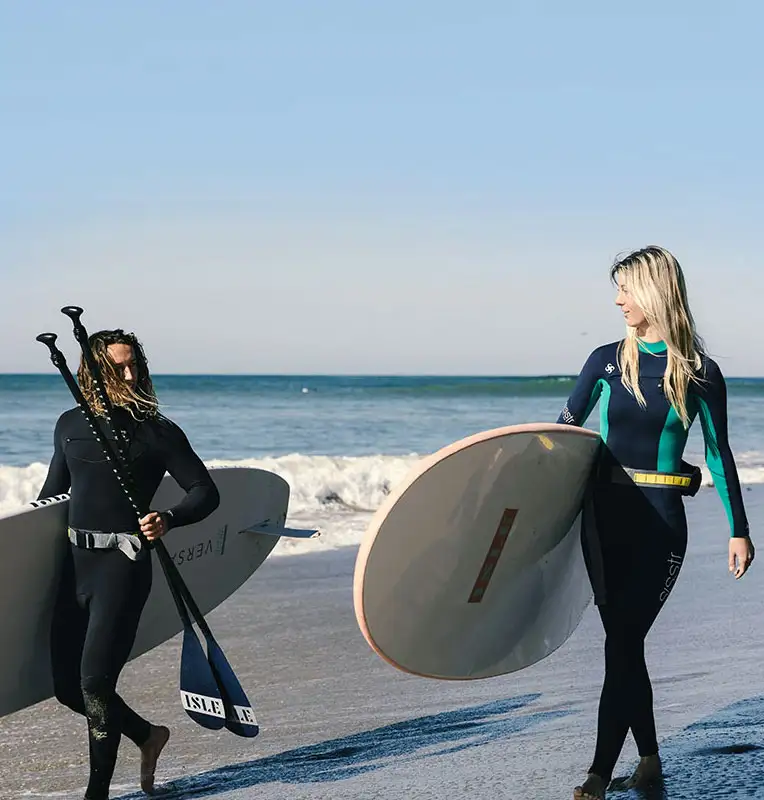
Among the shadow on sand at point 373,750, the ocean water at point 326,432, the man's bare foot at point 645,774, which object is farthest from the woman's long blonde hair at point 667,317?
the ocean water at point 326,432

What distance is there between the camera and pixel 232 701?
11.7ft

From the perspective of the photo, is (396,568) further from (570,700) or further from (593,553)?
(570,700)

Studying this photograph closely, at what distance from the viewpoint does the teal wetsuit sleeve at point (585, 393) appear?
3.35 metres

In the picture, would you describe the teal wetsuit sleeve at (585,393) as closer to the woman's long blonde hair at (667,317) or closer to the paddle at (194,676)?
the woman's long blonde hair at (667,317)

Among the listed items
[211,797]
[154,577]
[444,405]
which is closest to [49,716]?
[154,577]

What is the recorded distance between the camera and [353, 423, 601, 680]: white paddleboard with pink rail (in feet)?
10.8

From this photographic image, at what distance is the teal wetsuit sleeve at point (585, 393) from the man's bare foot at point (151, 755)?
60.3 inches

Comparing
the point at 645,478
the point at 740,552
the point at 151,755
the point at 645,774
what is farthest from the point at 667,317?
the point at 151,755

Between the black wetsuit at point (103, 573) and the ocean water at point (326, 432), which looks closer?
the black wetsuit at point (103, 573)

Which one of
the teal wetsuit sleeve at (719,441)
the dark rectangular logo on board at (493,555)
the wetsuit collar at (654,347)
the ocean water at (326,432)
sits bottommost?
the ocean water at (326,432)

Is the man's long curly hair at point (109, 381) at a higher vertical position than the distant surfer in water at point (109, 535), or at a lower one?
higher

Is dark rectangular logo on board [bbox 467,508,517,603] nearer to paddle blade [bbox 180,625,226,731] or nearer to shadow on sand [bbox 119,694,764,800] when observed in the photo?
shadow on sand [bbox 119,694,764,800]

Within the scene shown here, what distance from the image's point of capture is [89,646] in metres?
3.23

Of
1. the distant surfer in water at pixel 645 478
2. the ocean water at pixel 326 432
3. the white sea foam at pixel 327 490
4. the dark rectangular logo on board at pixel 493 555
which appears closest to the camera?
the distant surfer in water at pixel 645 478
